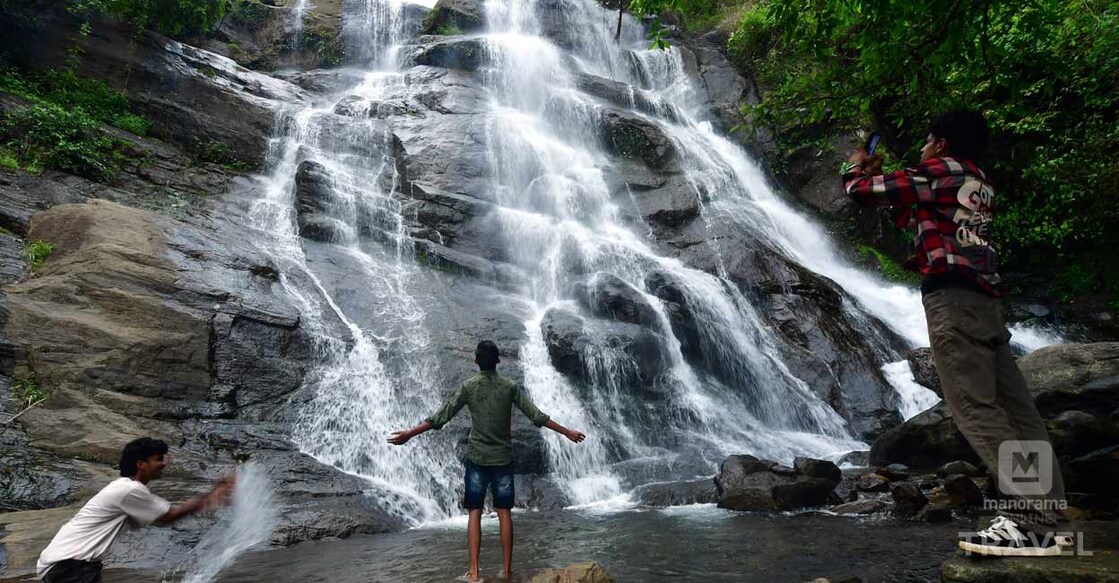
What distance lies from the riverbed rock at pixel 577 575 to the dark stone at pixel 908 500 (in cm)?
399

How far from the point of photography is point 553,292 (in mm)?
15047

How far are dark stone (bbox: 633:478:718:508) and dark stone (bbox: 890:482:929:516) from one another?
239 centimetres

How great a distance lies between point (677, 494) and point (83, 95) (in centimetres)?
1757

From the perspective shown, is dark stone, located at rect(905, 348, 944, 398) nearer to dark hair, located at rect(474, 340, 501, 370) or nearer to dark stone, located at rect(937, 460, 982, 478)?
dark stone, located at rect(937, 460, 982, 478)

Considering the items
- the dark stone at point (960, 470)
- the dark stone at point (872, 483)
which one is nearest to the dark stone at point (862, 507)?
the dark stone at point (872, 483)

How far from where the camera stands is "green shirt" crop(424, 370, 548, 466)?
4953 millimetres

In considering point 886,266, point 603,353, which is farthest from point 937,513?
point 886,266

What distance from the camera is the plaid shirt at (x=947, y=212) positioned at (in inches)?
129

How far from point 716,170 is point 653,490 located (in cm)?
1413

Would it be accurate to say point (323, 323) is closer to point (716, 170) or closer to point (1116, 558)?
point (1116, 558)

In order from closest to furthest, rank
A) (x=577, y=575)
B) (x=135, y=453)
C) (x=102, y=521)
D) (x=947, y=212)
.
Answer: (x=947, y=212)
(x=102, y=521)
(x=135, y=453)
(x=577, y=575)

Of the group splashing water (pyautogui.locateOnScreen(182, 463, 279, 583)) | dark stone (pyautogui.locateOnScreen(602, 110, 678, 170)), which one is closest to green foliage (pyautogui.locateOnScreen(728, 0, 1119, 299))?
dark stone (pyautogui.locateOnScreen(602, 110, 678, 170))

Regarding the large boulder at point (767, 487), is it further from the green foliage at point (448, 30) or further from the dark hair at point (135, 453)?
the green foliage at point (448, 30)

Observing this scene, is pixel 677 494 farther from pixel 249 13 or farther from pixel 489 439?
pixel 249 13
